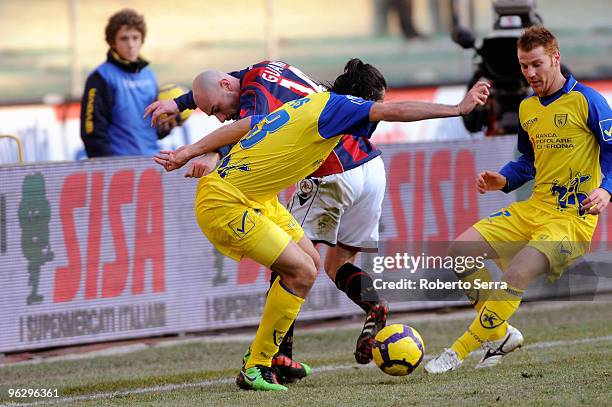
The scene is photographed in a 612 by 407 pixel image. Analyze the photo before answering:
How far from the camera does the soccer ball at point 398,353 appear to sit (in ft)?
23.4

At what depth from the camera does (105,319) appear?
9406mm

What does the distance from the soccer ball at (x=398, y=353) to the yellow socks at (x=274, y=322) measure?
526mm

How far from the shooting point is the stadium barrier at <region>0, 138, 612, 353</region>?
9.18m

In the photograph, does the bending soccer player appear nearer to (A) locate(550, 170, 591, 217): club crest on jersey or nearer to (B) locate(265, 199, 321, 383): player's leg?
(B) locate(265, 199, 321, 383): player's leg

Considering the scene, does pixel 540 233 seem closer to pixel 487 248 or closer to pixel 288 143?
pixel 487 248

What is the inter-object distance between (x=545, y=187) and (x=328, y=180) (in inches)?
52.6

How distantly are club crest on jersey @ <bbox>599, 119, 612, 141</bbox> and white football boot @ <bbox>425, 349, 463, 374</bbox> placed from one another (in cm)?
156

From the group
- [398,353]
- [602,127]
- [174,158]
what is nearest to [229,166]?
[174,158]

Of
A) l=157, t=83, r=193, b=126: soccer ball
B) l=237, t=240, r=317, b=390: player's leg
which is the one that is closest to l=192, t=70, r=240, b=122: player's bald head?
l=237, t=240, r=317, b=390: player's leg

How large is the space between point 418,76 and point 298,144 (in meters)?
11.5

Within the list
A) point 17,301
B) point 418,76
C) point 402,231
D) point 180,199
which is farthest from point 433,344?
point 418,76

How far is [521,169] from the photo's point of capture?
25.4 ft

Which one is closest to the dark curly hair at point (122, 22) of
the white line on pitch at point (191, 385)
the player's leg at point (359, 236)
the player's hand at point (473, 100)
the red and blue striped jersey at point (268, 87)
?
the red and blue striped jersey at point (268, 87)

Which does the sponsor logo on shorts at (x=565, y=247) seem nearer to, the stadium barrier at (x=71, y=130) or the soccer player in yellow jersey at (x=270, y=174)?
the soccer player in yellow jersey at (x=270, y=174)
